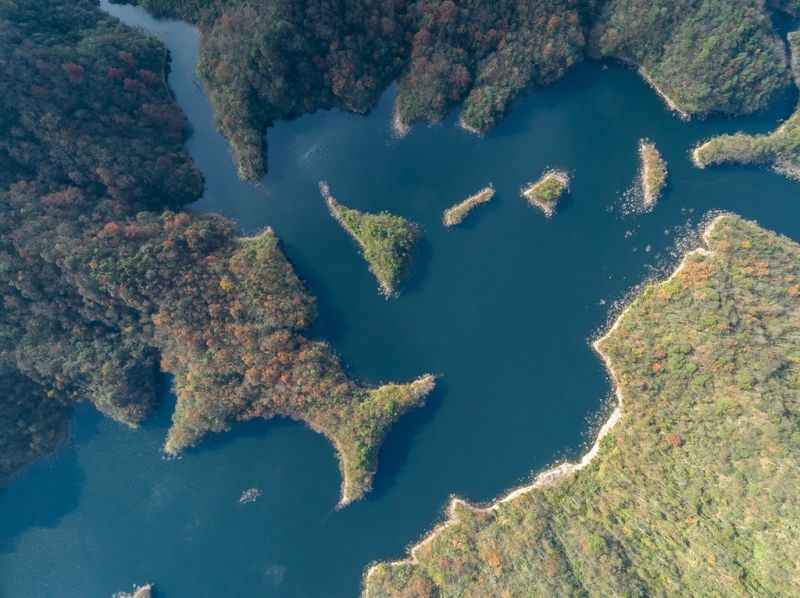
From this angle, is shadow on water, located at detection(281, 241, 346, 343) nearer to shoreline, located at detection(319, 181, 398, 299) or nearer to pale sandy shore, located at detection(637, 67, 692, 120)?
shoreline, located at detection(319, 181, 398, 299)

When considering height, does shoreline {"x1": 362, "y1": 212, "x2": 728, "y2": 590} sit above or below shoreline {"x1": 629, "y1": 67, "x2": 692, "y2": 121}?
below

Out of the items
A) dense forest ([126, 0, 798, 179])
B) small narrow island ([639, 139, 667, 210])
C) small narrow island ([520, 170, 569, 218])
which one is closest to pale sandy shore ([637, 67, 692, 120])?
dense forest ([126, 0, 798, 179])

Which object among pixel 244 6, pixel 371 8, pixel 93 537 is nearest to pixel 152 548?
pixel 93 537

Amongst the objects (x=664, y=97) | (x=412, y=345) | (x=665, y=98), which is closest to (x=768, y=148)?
(x=665, y=98)

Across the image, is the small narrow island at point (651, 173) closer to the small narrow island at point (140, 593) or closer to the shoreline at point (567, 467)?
the shoreline at point (567, 467)

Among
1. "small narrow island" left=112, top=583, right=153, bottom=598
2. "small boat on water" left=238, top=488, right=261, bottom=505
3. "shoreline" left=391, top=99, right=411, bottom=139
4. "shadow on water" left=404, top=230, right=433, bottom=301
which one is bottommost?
"small narrow island" left=112, top=583, right=153, bottom=598

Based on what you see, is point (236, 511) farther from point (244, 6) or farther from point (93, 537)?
point (244, 6)
